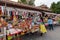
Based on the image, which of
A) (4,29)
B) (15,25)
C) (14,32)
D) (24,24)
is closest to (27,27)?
(24,24)

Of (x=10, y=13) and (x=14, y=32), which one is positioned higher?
(x=10, y=13)

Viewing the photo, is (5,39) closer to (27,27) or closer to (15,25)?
(15,25)

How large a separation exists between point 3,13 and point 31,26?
2.75 meters

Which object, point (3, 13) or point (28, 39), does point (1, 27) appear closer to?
point (3, 13)

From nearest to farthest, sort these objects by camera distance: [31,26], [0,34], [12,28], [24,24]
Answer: [0,34]
[12,28]
[24,24]
[31,26]

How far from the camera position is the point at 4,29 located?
7.41 metres

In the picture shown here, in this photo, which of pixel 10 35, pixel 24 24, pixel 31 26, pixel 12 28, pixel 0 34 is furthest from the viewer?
pixel 31 26

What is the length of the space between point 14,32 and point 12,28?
0.38 metres

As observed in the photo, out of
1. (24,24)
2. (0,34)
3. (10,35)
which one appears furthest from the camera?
(24,24)

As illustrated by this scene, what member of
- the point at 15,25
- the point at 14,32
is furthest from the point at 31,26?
the point at 14,32

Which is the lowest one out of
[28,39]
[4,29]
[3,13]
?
[28,39]

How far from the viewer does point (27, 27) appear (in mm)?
9641

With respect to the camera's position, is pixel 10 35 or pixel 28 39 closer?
pixel 10 35

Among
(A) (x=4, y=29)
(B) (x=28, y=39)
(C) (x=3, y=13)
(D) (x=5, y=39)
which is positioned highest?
(C) (x=3, y=13)
